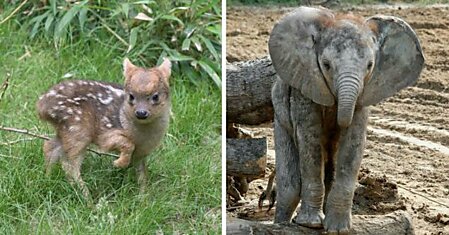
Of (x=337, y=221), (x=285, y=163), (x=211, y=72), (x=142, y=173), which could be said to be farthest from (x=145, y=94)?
(x=211, y=72)

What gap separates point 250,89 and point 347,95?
33.0 inches

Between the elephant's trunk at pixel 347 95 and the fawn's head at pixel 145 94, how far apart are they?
908mm

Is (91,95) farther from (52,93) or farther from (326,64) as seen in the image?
(326,64)

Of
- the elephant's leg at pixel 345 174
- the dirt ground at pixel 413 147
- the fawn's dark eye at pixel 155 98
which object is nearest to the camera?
the elephant's leg at pixel 345 174

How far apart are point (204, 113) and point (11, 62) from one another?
0.86 meters

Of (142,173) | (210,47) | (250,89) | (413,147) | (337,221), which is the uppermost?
(250,89)

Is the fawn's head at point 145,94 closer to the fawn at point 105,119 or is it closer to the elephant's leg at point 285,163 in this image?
the fawn at point 105,119

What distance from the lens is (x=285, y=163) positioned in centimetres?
284

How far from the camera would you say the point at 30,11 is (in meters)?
4.68

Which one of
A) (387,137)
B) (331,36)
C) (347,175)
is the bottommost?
(387,137)

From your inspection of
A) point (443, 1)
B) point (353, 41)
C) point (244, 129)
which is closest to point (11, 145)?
point (244, 129)

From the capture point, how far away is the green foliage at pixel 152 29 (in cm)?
430

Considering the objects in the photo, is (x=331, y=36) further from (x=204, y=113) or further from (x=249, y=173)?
(x=204, y=113)

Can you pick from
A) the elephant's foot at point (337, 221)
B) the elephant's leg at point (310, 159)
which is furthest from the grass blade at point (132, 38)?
the elephant's foot at point (337, 221)
